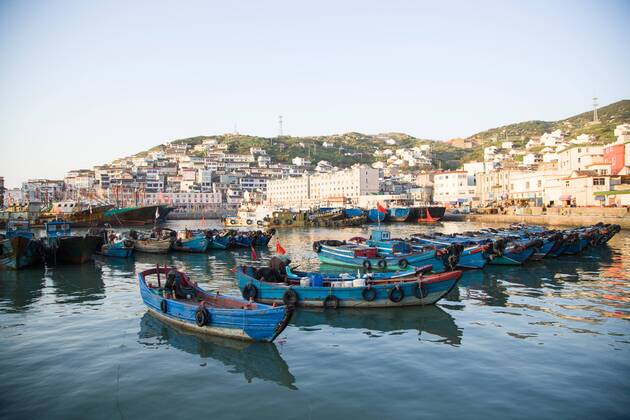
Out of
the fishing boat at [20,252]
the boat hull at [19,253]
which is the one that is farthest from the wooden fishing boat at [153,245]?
the boat hull at [19,253]

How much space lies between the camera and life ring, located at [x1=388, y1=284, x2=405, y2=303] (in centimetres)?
1783

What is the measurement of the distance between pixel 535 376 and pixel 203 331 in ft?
31.9

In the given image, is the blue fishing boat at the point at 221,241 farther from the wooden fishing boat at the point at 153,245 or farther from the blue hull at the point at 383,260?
the blue hull at the point at 383,260

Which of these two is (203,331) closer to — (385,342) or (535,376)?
(385,342)

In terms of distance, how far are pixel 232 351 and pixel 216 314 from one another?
129 cm

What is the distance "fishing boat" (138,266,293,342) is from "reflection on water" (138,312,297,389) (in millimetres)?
247

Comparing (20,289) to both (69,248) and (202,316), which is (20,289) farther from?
(202,316)

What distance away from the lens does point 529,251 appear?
2853 centimetres

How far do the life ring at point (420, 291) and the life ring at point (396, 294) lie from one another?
0.57 metres

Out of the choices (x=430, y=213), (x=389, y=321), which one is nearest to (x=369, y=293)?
(x=389, y=321)

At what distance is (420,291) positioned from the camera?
1800 centimetres

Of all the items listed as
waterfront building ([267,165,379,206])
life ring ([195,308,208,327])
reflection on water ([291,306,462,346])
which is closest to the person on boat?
life ring ([195,308,208,327])

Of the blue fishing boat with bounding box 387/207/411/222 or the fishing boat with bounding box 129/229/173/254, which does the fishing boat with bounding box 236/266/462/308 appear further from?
the blue fishing boat with bounding box 387/207/411/222

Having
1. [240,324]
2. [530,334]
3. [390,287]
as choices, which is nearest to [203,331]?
[240,324]
